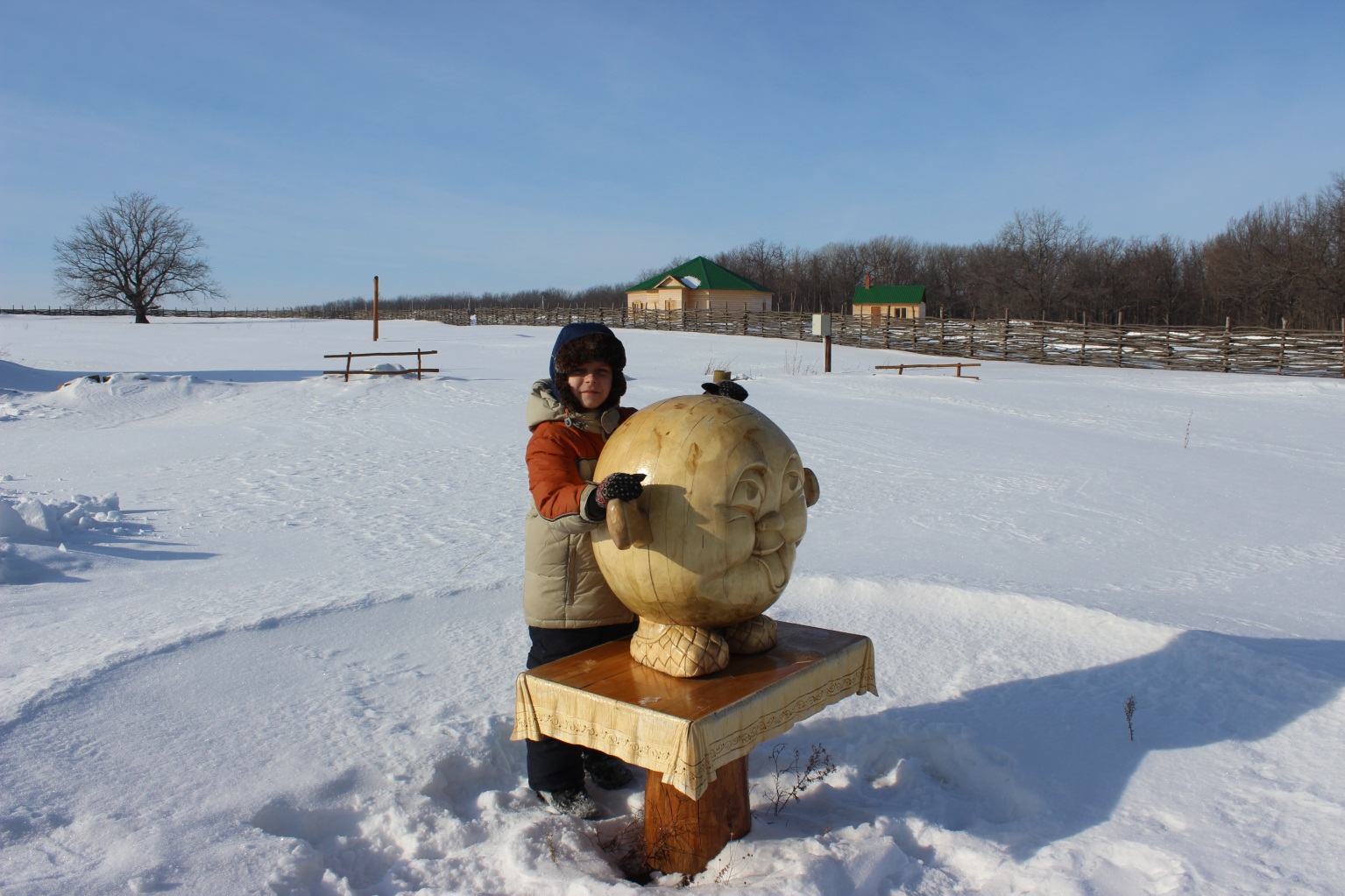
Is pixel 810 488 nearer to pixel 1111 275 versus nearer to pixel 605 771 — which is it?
pixel 605 771


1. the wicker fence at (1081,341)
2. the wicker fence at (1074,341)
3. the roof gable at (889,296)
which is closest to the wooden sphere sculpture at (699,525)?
the wicker fence at (1074,341)

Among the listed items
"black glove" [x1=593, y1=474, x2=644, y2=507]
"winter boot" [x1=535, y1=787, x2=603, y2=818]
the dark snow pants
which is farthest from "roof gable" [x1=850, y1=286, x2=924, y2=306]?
"black glove" [x1=593, y1=474, x2=644, y2=507]

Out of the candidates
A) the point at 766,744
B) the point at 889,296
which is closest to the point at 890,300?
the point at 889,296

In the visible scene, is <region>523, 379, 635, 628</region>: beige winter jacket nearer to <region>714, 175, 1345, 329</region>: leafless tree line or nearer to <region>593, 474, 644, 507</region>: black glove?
<region>593, 474, 644, 507</region>: black glove

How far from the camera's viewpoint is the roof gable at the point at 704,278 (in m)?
53.9

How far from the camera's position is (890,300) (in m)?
60.7

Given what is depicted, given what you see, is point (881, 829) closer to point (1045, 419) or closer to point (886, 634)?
point (886, 634)

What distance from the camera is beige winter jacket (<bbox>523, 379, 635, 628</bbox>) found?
3.27 m

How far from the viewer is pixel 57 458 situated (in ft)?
39.8

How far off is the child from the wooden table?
0.20m

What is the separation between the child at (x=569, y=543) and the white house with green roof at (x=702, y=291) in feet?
164

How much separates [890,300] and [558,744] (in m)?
60.2

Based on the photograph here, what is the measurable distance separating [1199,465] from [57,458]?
14.5 metres

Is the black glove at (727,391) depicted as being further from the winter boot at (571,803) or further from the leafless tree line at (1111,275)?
the leafless tree line at (1111,275)
